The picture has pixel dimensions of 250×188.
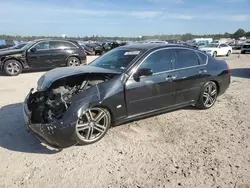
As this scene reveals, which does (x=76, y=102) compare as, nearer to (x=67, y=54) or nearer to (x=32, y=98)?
(x=32, y=98)

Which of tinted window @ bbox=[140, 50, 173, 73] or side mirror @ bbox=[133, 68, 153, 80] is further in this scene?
A: tinted window @ bbox=[140, 50, 173, 73]

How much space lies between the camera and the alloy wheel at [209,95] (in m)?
5.47

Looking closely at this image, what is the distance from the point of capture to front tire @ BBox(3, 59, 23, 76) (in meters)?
10.6

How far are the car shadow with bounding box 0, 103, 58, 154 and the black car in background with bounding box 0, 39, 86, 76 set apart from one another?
609cm

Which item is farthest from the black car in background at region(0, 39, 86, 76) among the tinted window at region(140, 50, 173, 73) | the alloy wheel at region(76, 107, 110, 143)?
the alloy wheel at region(76, 107, 110, 143)

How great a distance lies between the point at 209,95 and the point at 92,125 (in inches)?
124

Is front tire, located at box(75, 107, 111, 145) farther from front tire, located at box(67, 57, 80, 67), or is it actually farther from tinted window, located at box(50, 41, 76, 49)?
tinted window, located at box(50, 41, 76, 49)

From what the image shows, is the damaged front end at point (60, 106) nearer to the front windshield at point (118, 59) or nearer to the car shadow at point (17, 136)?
the car shadow at point (17, 136)

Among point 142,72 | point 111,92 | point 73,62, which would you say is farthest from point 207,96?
point 73,62

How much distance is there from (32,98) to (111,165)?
1990 mm

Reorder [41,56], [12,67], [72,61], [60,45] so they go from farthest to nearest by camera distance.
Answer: [72,61], [60,45], [41,56], [12,67]

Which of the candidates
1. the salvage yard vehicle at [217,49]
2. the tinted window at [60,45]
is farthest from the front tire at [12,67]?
the salvage yard vehicle at [217,49]

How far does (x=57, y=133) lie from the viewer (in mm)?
3389

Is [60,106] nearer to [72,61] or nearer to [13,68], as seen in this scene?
[13,68]
